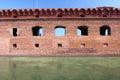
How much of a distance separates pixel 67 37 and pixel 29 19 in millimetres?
3578

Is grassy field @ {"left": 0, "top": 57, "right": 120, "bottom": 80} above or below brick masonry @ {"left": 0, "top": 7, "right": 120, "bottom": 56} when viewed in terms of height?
below

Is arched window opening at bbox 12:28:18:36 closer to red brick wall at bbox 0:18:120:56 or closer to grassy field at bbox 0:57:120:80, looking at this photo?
red brick wall at bbox 0:18:120:56

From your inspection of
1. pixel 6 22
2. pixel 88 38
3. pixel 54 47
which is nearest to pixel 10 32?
pixel 6 22

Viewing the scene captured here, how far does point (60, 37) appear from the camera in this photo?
24.9 meters

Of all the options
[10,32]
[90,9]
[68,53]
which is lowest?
[68,53]

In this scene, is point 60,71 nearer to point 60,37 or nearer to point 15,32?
point 60,37

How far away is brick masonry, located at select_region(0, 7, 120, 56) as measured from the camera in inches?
968

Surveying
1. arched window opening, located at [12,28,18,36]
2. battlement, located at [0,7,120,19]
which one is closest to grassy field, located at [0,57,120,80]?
battlement, located at [0,7,120,19]

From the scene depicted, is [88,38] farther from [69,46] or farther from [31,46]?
[31,46]

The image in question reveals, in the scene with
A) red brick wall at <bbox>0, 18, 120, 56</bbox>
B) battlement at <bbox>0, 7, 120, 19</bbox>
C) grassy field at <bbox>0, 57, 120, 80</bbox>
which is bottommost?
grassy field at <bbox>0, 57, 120, 80</bbox>

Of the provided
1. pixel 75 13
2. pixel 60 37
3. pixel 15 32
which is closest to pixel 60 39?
pixel 60 37

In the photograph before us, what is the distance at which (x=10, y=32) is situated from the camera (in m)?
25.3

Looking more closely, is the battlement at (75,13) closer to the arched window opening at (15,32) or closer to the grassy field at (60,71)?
the arched window opening at (15,32)

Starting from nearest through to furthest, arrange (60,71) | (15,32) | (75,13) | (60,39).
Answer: (60,71), (60,39), (75,13), (15,32)
